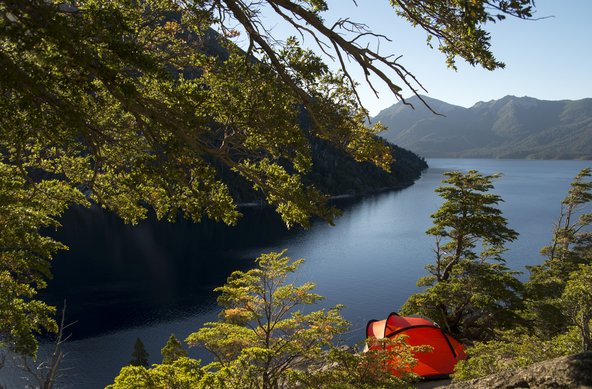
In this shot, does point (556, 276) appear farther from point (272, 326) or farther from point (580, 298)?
point (272, 326)

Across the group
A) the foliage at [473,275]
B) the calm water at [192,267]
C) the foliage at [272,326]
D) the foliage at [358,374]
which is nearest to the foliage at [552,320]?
the foliage at [473,275]

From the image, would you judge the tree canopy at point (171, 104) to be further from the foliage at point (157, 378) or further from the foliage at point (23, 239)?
the foliage at point (157, 378)

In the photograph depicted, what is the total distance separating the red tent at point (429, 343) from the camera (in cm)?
2031

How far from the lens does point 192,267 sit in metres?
54.8

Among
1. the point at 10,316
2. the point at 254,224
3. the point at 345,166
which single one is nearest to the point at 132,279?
the point at 254,224

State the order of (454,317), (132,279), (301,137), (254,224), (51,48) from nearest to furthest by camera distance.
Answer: (51,48) → (301,137) → (454,317) → (132,279) → (254,224)

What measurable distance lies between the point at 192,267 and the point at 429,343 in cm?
3950

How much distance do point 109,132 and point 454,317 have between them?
23097mm

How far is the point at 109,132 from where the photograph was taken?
8414 mm

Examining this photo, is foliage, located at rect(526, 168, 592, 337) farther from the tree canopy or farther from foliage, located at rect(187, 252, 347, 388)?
the tree canopy

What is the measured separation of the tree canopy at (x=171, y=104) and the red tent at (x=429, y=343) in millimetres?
15796

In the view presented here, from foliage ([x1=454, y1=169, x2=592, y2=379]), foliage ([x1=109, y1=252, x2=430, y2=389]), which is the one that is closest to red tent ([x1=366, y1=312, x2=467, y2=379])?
foliage ([x1=454, y1=169, x2=592, y2=379])

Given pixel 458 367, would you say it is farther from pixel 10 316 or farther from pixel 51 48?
pixel 51 48

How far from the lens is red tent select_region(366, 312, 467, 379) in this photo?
2031cm
